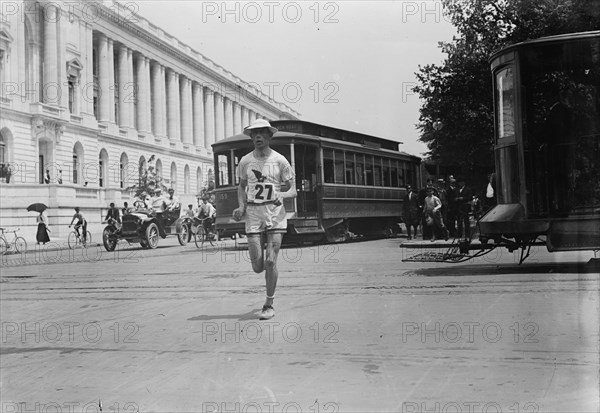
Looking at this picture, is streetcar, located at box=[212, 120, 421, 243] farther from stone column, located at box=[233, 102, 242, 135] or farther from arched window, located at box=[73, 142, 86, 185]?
arched window, located at box=[73, 142, 86, 185]

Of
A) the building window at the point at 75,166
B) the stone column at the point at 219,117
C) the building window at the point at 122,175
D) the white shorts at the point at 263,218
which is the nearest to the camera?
the white shorts at the point at 263,218

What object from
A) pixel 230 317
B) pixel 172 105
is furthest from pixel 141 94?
pixel 230 317

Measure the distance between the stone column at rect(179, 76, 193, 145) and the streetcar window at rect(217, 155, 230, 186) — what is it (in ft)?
116

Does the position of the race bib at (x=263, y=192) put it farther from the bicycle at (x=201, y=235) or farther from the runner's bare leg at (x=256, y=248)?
the bicycle at (x=201, y=235)

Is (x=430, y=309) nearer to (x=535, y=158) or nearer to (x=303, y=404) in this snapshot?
(x=303, y=404)

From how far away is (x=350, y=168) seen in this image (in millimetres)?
18641

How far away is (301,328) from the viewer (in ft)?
18.6

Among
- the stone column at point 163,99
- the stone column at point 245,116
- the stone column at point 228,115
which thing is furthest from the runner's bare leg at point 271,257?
the stone column at point 163,99

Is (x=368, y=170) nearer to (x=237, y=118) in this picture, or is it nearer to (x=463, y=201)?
(x=463, y=201)

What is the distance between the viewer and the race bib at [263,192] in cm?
561

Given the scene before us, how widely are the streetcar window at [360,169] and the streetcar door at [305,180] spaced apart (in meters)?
1.91

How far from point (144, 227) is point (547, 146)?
42.5ft

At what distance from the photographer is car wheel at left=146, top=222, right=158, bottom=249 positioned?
1945 centimetres

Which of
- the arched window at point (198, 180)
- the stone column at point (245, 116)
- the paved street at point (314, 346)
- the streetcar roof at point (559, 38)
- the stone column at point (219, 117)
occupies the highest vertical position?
the stone column at point (219, 117)
